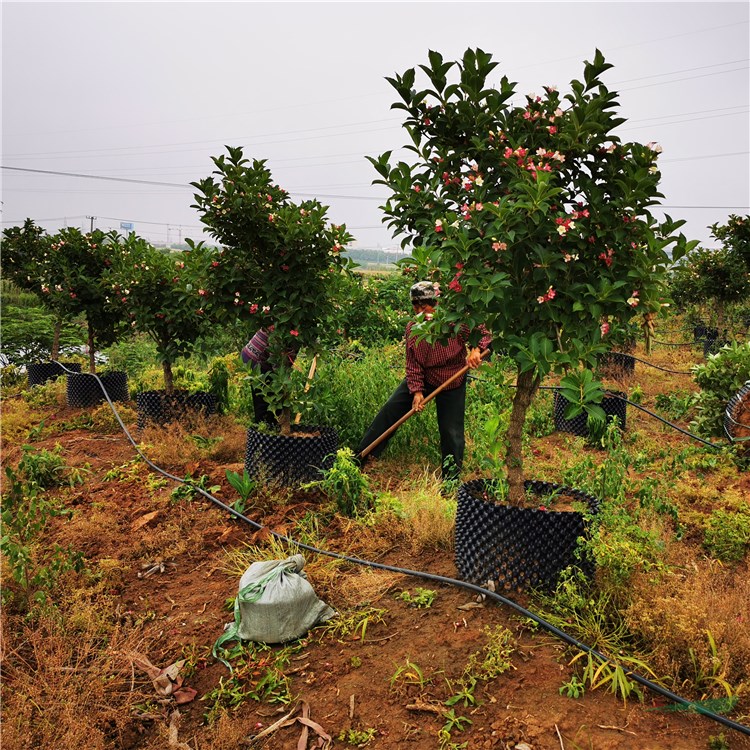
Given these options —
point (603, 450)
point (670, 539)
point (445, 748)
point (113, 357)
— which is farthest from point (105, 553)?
point (113, 357)

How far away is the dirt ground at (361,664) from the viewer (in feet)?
7.97

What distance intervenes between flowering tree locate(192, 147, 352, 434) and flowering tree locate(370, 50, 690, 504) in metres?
1.83

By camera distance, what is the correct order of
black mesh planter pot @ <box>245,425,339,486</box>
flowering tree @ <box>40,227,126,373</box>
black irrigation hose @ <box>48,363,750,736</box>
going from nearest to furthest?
black irrigation hose @ <box>48,363,750,736</box> < black mesh planter pot @ <box>245,425,339,486</box> < flowering tree @ <box>40,227,126,373</box>

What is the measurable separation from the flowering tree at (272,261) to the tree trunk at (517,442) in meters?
2.10

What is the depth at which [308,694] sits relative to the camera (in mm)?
2732

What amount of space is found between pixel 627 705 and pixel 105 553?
10.2ft

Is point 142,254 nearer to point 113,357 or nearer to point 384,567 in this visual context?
point 384,567

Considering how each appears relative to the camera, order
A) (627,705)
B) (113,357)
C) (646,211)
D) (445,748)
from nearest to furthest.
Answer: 1. (445,748)
2. (627,705)
3. (646,211)
4. (113,357)

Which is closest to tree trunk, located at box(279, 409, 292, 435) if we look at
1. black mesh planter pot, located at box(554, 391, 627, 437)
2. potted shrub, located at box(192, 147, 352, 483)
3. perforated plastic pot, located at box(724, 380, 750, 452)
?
potted shrub, located at box(192, 147, 352, 483)

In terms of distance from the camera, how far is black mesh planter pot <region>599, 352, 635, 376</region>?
33.2 feet

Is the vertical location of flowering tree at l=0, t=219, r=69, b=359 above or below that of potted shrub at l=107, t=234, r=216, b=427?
above

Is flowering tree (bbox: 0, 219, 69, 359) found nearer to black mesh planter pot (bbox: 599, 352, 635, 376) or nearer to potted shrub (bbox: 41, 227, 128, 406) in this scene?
potted shrub (bbox: 41, 227, 128, 406)

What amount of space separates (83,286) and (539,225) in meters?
6.80

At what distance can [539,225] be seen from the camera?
9.36 feet
